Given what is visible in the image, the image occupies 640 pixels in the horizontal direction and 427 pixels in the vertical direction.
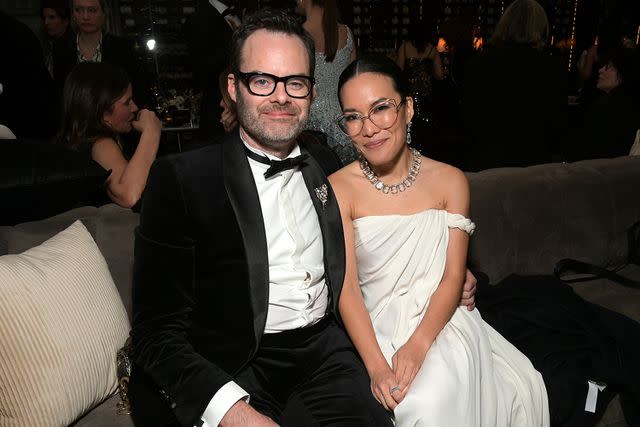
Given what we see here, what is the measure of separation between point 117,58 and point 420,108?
105 inches

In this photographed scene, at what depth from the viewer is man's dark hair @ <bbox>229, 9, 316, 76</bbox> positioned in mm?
1583

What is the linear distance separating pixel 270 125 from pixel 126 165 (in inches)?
40.1

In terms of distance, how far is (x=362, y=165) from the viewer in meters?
1.89

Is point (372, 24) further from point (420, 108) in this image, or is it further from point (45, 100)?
point (45, 100)

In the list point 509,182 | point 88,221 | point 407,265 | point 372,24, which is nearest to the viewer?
point 407,265

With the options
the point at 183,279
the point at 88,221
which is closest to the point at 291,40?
the point at 183,279

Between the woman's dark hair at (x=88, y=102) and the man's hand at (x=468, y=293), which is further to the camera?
the woman's dark hair at (x=88, y=102)

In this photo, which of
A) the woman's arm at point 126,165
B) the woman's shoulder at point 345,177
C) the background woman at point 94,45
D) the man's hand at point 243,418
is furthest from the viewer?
the background woman at point 94,45

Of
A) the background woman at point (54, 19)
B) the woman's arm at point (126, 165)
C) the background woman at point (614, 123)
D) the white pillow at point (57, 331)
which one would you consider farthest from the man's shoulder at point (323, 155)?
the background woman at point (54, 19)

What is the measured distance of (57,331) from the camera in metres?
1.53

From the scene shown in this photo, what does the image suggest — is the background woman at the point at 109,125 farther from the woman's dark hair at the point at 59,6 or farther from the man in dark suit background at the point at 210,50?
the woman's dark hair at the point at 59,6

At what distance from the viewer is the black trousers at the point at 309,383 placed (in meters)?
1.50

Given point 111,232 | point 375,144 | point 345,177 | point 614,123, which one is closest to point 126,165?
point 111,232

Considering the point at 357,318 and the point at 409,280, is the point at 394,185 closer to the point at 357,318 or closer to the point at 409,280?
the point at 409,280
